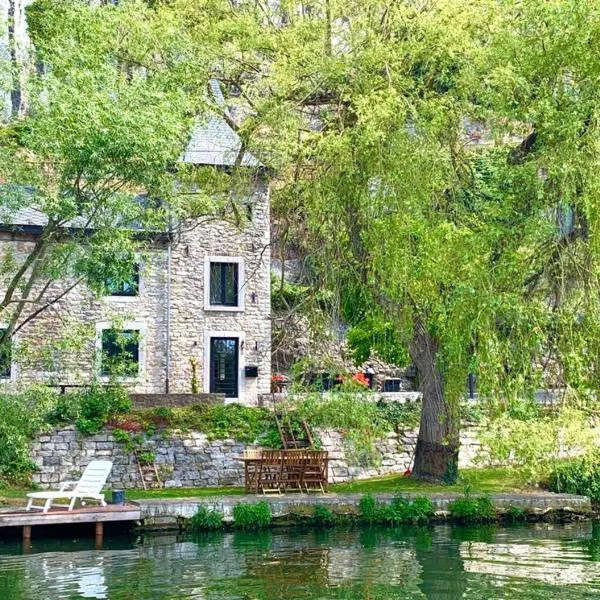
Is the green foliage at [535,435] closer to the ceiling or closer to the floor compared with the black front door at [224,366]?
closer to the floor

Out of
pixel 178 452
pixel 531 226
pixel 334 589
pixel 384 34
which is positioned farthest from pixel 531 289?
pixel 178 452

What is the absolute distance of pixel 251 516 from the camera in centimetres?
1658

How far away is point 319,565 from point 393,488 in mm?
5912

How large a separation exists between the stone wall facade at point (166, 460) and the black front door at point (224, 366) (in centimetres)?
704

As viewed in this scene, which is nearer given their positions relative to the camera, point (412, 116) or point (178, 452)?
point (412, 116)

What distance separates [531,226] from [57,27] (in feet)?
27.4

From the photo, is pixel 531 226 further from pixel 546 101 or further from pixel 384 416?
pixel 384 416

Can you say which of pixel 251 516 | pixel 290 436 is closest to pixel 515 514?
pixel 251 516

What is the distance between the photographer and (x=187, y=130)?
660 inches

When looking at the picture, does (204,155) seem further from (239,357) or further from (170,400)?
(170,400)

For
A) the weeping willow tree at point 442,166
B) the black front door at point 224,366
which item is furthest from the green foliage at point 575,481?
the black front door at point 224,366

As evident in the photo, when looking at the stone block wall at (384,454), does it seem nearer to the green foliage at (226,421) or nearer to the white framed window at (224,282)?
the green foliage at (226,421)

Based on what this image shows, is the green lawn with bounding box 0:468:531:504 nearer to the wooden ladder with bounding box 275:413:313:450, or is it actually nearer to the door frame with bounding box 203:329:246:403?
the wooden ladder with bounding box 275:413:313:450

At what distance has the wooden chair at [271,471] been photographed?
726 inches
